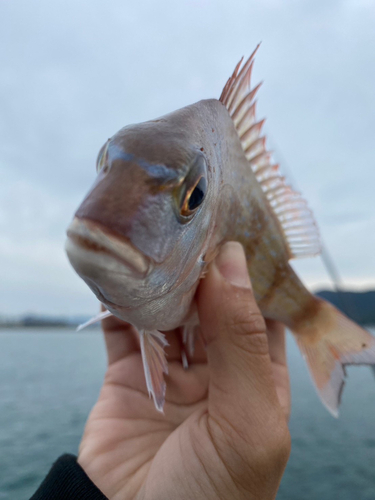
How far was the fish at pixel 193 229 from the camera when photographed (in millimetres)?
1064

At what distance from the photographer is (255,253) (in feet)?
Answer: 7.16

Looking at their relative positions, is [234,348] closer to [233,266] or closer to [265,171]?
[233,266]

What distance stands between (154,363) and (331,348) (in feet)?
4.45

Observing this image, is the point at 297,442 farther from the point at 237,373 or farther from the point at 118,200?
the point at 118,200

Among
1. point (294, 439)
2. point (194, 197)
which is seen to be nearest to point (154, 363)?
point (194, 197)

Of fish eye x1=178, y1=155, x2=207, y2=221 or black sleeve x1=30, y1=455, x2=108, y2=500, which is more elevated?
fish eye x1=178, y1=155, x2=207, y2=221

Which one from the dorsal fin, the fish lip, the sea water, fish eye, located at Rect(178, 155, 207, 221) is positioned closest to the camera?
the fish lip

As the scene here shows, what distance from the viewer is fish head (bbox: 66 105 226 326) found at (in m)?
1.03

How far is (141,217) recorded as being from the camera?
108cm

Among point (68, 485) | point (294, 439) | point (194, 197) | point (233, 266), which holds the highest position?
point (194, 197)

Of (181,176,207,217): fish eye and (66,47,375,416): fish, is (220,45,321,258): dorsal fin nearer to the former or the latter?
(66,47,375,416): fish

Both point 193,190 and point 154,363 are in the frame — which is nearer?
point 193,190

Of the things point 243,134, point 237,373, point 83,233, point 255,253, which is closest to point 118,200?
point 83,233

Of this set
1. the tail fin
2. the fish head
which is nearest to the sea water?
the tail fin
